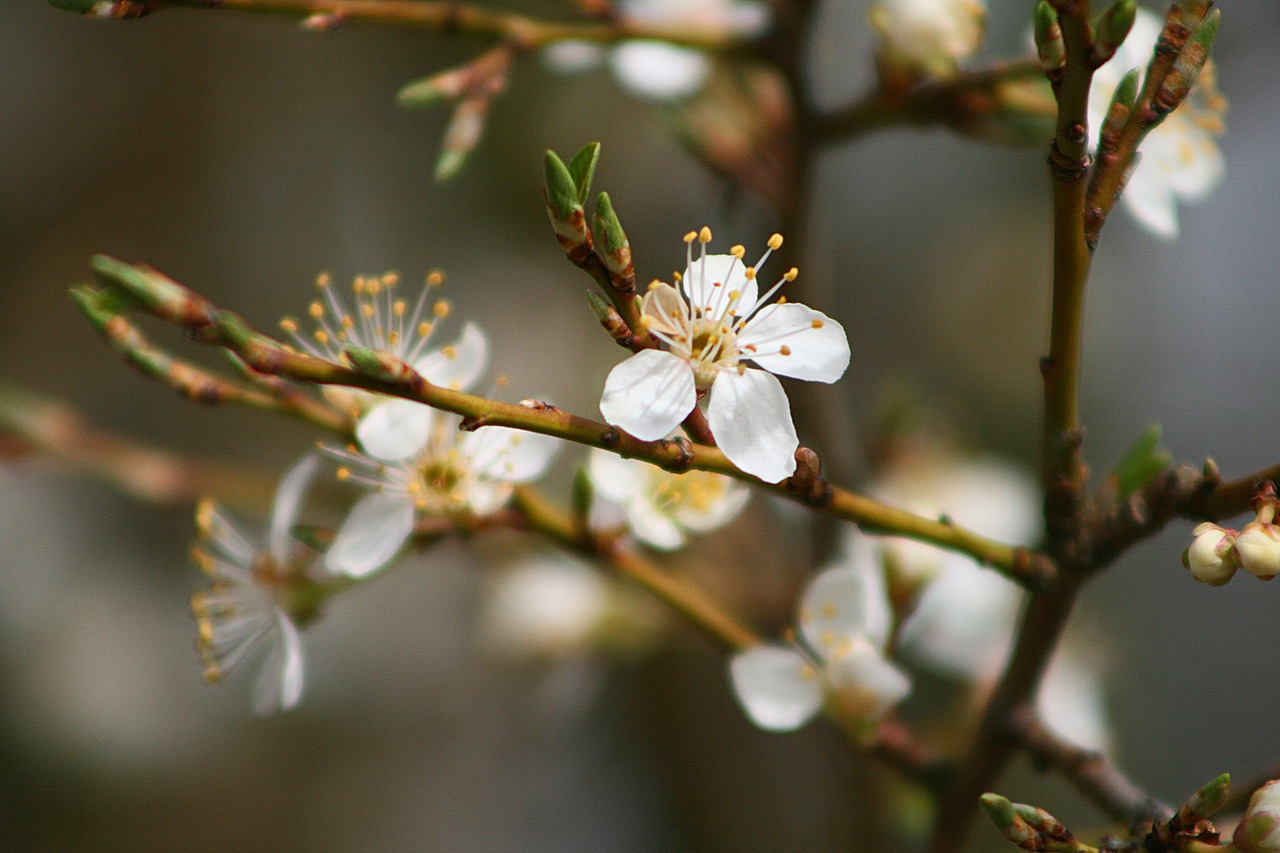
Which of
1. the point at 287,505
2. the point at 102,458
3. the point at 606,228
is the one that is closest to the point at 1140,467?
the point at 606,228

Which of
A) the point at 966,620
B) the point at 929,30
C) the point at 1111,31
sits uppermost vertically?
the point at 1111,31

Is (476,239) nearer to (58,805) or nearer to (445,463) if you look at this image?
(58,805)

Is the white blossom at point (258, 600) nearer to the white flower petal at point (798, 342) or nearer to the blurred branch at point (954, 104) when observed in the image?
the white flower petal at point (798, 342)

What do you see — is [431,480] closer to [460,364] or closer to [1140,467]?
[460,364]

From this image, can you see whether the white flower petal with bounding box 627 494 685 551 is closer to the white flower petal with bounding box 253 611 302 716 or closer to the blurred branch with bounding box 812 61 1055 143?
the white flower petal with bounding box 253 611 302 716

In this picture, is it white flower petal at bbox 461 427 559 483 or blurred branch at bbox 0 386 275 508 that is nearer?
white flower petal at bbox 461 427 559 483

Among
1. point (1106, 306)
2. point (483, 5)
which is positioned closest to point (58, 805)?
point (483, 5)

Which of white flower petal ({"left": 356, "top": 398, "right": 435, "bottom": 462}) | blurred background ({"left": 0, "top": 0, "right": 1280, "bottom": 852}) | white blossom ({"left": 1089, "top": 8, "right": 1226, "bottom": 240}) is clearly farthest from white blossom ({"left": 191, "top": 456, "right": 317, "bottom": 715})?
blurred background ({"left": 0, "top": 0, "right": 1280, "bottom": 852})
